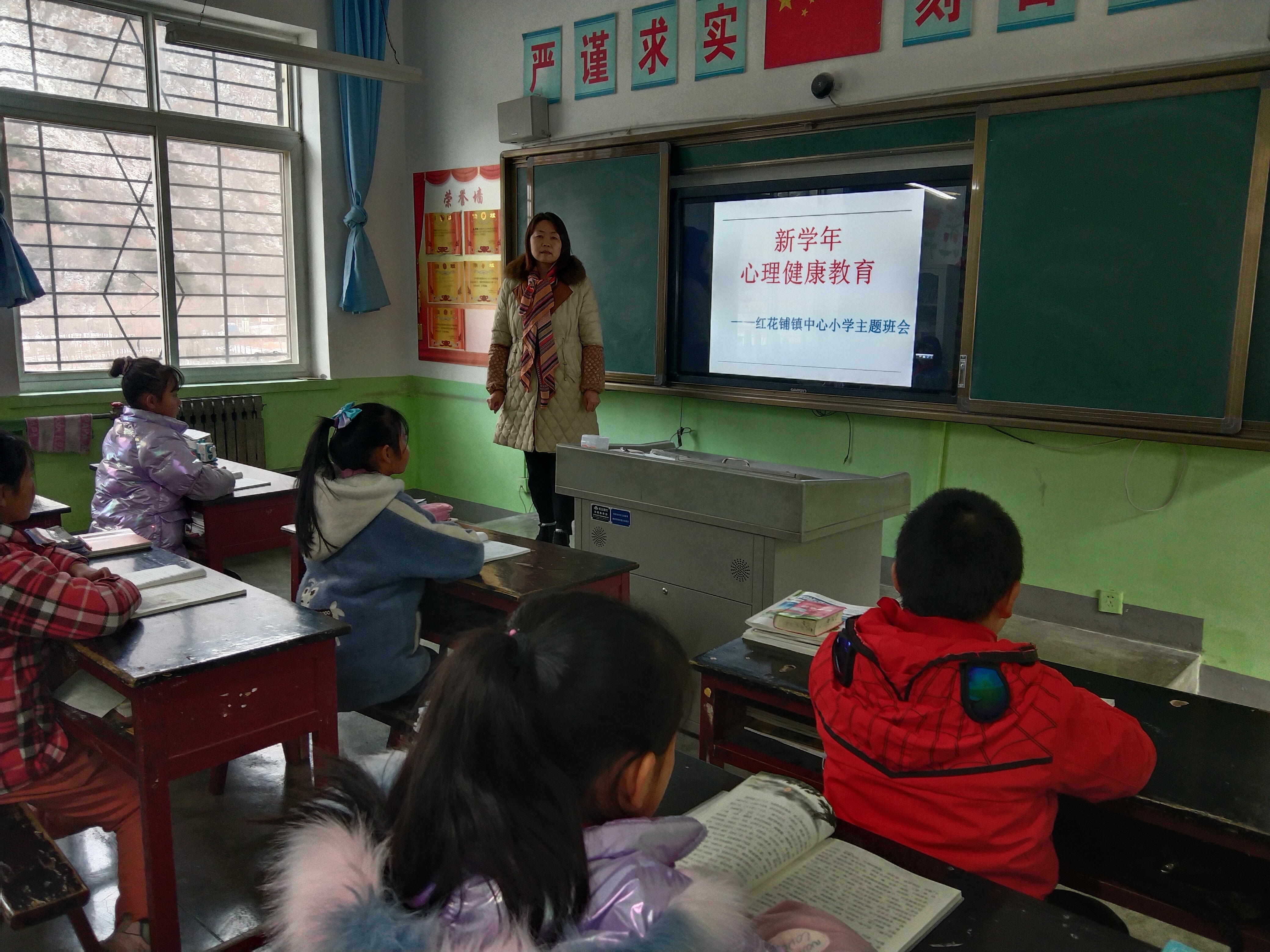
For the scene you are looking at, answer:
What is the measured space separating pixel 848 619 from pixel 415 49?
17.7 ft

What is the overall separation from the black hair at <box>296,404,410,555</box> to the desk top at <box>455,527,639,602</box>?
38cm

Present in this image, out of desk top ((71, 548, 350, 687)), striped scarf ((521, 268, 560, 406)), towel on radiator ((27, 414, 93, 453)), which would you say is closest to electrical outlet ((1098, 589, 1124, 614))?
striped scarf ((521, 268, 560, 406))

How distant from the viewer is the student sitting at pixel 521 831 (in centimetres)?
65

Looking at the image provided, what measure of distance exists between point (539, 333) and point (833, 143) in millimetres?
1431

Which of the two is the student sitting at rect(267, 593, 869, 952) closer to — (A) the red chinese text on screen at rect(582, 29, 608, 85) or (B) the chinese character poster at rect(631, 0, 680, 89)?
(B) the chinese character poster at rect(631, 0, 680, 89)

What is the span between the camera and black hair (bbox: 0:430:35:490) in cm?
162

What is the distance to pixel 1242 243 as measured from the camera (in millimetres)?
2838

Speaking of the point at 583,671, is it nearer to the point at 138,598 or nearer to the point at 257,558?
the point at 138,598

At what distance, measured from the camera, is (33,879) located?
1408 mm

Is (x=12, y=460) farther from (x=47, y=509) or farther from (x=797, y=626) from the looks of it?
(x=47, y=509)

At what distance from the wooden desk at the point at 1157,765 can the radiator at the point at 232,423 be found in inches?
163

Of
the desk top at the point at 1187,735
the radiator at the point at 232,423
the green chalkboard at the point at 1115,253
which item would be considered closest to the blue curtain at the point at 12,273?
the radiator at the point at 232,423

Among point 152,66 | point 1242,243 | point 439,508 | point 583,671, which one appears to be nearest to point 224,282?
point 152,66

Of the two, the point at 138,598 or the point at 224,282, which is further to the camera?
the point at 224,282
